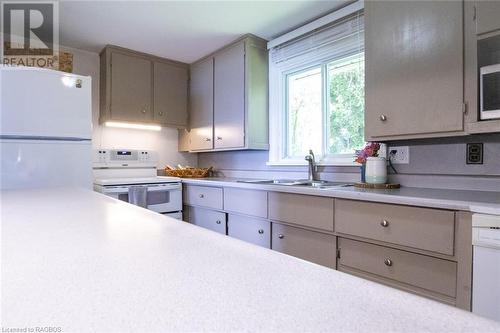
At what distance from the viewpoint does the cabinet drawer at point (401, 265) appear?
1215mm

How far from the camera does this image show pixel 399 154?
6.08ft

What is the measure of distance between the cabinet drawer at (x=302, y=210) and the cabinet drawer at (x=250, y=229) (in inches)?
5.4

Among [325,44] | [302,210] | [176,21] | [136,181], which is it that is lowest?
[302,210]

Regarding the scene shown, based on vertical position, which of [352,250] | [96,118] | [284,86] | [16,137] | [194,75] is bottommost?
[352,250]

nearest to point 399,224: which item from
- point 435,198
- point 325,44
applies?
point 435,198

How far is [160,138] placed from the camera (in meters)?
3.44

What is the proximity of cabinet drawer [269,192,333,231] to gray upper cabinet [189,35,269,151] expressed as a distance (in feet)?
2.74

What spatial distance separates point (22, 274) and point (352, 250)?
58.5 inches

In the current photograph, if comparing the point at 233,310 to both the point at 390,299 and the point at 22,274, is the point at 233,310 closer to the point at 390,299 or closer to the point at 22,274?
the point at 390,299

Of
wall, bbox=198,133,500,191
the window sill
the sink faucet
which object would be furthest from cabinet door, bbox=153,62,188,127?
wall, bbox=198,133,500,191

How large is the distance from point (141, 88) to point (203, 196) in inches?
55.3

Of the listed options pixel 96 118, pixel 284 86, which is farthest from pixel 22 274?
pixel 96 118

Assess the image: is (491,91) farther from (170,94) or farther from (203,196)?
(170,94)

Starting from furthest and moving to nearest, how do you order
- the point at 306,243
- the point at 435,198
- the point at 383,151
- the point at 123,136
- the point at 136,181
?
the point at 123,136 < the point at 136,181 < the point at 383,151 < the point at 306,243 < the point at 435,198
